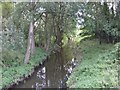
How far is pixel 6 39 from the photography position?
15.1 metres

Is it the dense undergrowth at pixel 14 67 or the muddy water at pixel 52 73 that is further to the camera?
the muddy water at pixel 52 73

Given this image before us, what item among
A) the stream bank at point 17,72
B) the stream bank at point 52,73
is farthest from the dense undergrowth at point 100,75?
the stream bank at point 17,72

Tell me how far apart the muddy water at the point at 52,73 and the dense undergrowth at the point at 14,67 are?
46cm

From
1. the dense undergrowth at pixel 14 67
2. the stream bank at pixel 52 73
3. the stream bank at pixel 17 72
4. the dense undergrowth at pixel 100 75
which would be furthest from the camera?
the stream bank at pixel 52 73

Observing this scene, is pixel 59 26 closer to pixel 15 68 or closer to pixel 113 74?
pixel 15 68

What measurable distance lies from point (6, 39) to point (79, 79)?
5.25 m

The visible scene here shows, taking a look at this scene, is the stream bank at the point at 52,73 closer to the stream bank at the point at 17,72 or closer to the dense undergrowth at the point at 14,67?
the stream bank at the point at 17,72

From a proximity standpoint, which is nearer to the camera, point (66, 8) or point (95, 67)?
point (95, 67)

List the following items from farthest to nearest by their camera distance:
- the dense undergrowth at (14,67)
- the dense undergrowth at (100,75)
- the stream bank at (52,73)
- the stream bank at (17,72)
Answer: the stream bank at (52,73) < the dense undergrowth at (14,67) < the stream bank at (17,72) < the dense undergrowth at (100,75)

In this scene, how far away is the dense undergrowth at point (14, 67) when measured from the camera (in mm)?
14555

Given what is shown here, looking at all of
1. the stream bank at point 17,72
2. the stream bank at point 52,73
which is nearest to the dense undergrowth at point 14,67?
the stream bank at point 17,72

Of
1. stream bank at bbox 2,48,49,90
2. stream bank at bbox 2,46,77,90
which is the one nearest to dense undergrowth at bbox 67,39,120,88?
stream bank at bbox 2,46,77,90

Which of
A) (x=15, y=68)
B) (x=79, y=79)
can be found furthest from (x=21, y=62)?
(x=79, y=79)

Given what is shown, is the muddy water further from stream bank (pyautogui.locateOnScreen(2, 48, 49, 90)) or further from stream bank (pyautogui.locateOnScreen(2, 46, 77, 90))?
stream bank (pyautogui.locateOnScreen(2, 48, 49, 90))
